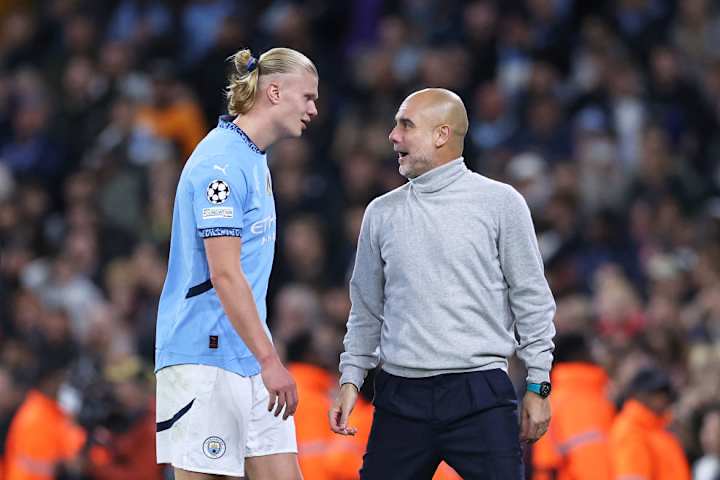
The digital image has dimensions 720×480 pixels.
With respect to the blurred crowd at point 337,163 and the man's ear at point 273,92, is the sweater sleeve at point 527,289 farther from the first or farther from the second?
the blurred crowd at point 337,163

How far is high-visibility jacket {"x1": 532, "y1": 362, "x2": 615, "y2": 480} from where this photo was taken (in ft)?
24.7

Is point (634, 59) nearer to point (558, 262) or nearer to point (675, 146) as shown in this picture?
point (675, 146)

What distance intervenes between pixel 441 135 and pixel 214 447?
138cm

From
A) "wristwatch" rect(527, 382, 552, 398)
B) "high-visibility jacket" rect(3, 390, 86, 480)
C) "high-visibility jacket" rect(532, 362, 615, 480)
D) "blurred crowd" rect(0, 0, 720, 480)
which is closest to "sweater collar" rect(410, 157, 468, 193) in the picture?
"wristwatch" rect(527, 382, 552, 398)

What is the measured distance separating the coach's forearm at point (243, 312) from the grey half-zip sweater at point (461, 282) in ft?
1.84

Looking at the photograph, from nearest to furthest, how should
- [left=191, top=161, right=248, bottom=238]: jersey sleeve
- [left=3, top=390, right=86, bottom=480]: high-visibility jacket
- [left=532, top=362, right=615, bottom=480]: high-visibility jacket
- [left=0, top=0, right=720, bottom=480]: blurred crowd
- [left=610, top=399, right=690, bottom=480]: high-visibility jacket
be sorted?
[left=191, top=161, right=248, bottom=238]: jersey sleeve, [left=532, top=362, right=615, bottom=480]: high-visibility jacket, [left=610, top=399, right=690, bottom=480]: high-visibility jacket, [left=3, top=390, right=86, bottom=480]: high-visibility jacket, [left=0, top=0, right=720, bottom=480]: blurred crowd

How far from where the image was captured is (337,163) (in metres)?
13.2

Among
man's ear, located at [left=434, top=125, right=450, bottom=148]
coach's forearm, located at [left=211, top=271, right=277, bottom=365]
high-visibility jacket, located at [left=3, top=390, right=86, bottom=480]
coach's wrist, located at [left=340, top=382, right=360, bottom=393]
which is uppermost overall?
man's ear, located at [left=434, top=125, right=450, bottom=148]

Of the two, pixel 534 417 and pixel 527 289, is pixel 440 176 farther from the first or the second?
pixel 534 417

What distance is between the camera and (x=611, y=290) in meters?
10.7

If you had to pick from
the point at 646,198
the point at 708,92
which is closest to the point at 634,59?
the point at 708,92

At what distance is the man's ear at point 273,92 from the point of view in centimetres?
563

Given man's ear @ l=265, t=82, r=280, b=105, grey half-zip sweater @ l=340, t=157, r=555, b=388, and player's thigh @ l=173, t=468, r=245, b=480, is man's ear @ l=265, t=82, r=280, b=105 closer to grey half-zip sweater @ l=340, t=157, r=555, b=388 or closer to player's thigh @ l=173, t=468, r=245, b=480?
grey half-zip sweater @ l=340, t=157, r=555, b=388

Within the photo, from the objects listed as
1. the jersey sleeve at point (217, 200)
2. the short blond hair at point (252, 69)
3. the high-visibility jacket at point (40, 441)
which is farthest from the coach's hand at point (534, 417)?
the high-visibility jacket at point (40, 441)
